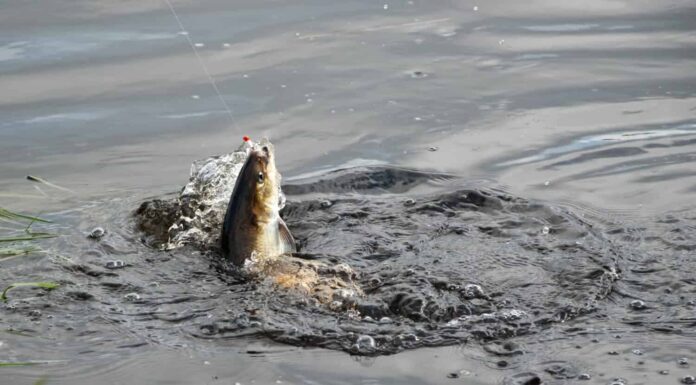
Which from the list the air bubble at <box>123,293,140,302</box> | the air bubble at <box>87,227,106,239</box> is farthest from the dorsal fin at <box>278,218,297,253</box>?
the air bubble at <box>87,227,106,239</box>

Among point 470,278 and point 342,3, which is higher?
point 342,3

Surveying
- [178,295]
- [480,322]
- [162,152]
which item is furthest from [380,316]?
[162,152]

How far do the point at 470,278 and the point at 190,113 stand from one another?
10.7 ft

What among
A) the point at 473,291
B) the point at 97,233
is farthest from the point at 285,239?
the point at 97,233

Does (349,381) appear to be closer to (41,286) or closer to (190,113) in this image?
(41,286)

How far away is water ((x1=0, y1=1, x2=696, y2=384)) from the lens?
5211mm

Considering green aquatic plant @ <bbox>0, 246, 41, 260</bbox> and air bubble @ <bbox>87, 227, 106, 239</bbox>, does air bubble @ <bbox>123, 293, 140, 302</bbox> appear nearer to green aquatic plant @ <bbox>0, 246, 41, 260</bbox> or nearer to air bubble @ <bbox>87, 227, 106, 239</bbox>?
green aquatic plant @ <bbox>0, 246, 41, 260</bbox>

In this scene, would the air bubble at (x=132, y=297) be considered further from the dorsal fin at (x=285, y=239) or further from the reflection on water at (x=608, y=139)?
the reflection on water at (x=608, y=139)

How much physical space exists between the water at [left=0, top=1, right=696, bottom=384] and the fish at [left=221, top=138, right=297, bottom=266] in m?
0.18

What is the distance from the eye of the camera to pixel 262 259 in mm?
6000

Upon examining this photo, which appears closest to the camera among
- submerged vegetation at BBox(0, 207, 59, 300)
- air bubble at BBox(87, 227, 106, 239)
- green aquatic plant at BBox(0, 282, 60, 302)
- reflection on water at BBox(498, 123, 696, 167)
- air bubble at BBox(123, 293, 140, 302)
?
green aquatic plant at BBox(0, 282, 60, 302)

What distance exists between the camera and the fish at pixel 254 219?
6.02 metres

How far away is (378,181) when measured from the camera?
24.1 ft

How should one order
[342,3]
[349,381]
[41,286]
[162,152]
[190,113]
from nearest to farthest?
[349,381], [41,286], [162,152], [190,113], [342,3]
